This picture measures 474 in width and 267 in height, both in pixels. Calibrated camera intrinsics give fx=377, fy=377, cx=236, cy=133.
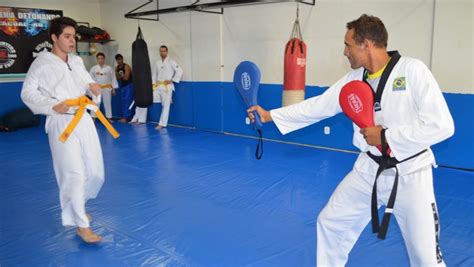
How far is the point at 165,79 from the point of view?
280 inches

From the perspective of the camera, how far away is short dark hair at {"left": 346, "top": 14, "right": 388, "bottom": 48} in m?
1.59

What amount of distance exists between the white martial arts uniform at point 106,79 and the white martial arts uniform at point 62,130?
589 cm

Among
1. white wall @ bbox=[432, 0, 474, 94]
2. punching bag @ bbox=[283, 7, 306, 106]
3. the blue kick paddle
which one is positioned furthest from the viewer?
punching bag @ bbox=[283, 7, 306, 106]

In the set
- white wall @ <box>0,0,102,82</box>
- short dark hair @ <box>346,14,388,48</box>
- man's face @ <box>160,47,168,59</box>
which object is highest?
white wall @ <box>0,0,102,82</box>

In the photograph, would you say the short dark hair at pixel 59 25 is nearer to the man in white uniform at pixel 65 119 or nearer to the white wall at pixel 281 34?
the man in white uniform at pixel 65 119

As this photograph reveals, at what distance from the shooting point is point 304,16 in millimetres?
5219

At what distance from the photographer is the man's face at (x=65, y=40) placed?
2387mm

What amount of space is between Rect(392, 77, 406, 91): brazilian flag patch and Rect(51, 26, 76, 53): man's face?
1.96m

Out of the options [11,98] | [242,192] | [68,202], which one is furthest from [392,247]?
[11,98]

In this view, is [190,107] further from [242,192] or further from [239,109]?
[242,192]

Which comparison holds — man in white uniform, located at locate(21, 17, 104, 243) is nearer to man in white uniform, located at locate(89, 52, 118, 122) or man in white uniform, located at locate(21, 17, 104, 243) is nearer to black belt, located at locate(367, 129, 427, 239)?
black belt, located at locate(367, 129, 427, 239)

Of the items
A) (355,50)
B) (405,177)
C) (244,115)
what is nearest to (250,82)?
(355,50)

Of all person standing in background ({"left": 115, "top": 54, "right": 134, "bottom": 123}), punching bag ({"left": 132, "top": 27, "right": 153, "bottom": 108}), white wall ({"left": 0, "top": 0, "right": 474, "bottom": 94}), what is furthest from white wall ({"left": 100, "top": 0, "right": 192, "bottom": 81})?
punching bag ({"left": 132, "top": 27, "right": 153, "bottom": 108})

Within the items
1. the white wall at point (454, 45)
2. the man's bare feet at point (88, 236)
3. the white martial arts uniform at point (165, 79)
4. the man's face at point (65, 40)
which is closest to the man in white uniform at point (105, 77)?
Answer: the white martial arts uniform at point (165, 79)
